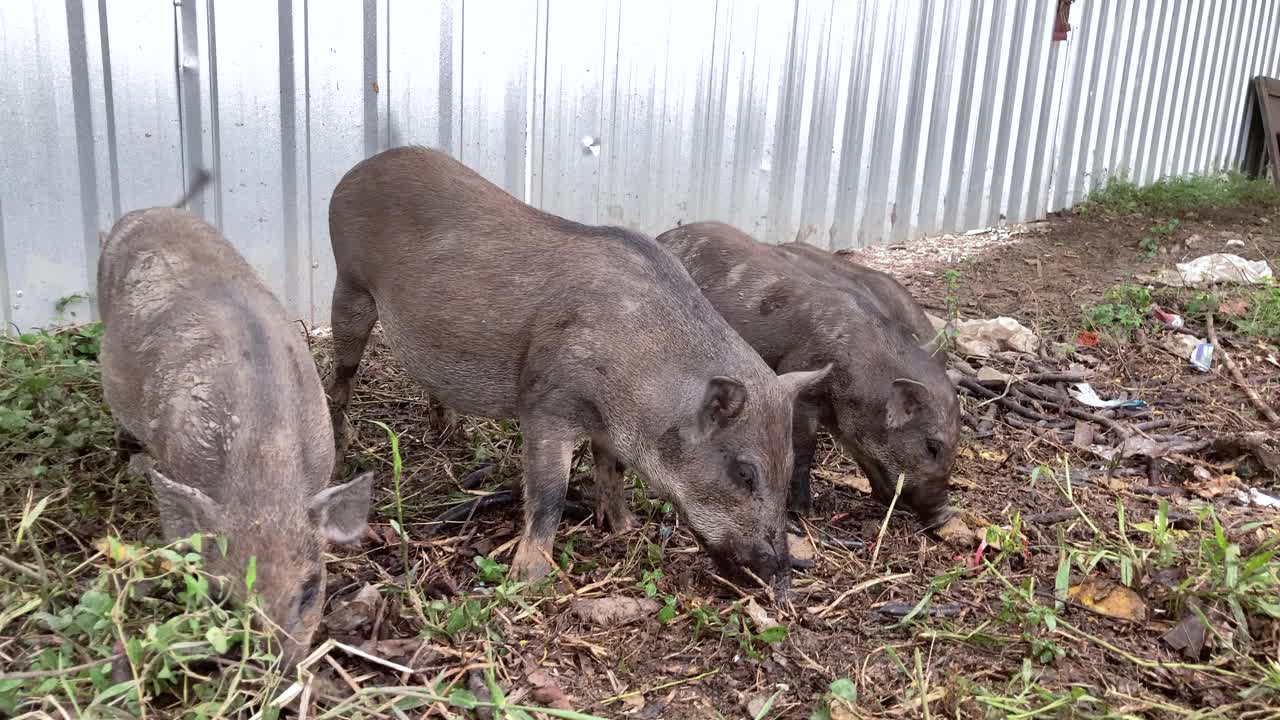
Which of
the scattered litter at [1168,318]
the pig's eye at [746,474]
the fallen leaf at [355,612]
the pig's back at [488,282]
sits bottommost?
the fallen leaf at [355,612]

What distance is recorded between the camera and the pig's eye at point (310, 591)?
110 inches

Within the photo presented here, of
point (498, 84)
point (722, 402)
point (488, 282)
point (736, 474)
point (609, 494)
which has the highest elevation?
point (498, 84)

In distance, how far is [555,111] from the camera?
22.1 feet

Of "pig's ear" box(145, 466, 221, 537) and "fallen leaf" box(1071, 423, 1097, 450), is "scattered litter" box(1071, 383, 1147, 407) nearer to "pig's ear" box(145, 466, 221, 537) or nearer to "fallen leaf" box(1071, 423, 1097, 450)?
"fallen leaf" box(1071, 423, 1097, 450)

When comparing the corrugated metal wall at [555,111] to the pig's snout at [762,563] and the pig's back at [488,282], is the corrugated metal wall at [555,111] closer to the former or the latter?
the pig's back at [488,282]

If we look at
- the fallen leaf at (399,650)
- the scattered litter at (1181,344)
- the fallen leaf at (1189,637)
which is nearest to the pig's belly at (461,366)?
the fallen leaf at (399,650)

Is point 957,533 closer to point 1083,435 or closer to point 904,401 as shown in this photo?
point 904,401

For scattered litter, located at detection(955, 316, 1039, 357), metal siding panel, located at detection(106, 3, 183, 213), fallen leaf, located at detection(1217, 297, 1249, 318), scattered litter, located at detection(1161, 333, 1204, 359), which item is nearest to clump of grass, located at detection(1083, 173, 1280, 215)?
fallen leaf, located at detection(1217, 297, 1249, 318)

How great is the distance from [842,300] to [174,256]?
2803 millimetres

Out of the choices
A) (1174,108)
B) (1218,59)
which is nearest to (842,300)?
(1174,108)

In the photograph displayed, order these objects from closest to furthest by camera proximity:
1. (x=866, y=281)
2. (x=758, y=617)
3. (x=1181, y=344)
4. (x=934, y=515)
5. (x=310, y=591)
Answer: (x=310, y=591) < (x=758, y=617) < (x=934, y=515) < (x=866, y=281) < (x=1181, y=344)

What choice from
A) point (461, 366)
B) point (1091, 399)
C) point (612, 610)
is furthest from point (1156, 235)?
point (612, 610)

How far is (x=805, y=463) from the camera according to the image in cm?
450

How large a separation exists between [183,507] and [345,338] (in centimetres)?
207
